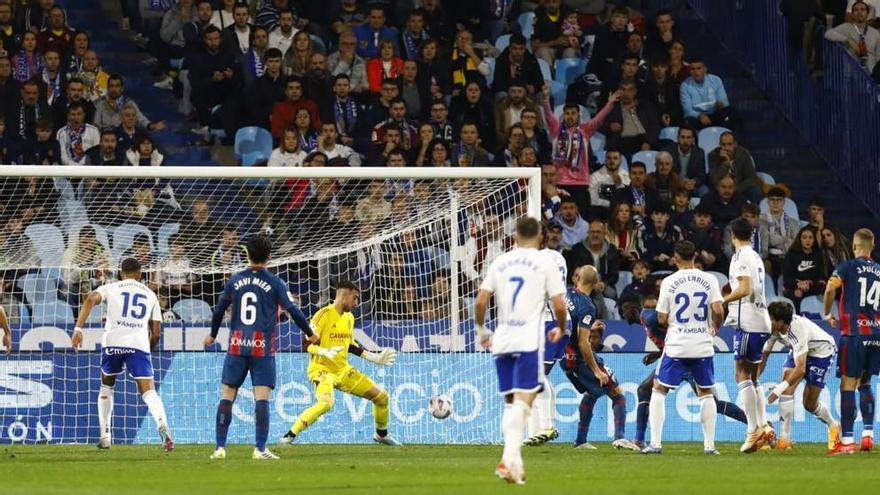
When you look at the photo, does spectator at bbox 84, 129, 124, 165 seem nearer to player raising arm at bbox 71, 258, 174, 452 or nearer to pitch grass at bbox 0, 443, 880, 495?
player raising arm at bbox 71, 258, 174, 452

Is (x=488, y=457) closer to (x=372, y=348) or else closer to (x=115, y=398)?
(x=372, y=348)

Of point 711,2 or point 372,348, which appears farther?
point 711,2

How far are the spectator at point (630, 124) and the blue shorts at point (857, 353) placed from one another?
8.57 meters

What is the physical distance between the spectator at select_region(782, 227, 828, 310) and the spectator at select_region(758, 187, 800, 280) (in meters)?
0.44

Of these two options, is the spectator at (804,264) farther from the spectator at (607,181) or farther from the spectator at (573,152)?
the spectator at (573,152)

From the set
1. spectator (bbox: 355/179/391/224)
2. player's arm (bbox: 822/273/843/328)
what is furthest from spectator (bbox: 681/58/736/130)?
player's arm (bbox: 822/273/843/328)

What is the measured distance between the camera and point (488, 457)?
1611 centimetres

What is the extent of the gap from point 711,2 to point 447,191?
10.5m

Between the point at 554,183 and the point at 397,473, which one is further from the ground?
the point at 554,183

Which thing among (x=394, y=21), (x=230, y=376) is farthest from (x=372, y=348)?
(x=394, y=21)

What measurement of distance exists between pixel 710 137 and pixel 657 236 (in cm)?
328

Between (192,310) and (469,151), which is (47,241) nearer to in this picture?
(192,310)

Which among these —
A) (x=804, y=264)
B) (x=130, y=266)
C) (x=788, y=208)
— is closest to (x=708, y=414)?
(x=130, y=266)

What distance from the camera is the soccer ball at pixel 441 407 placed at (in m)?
18.7
